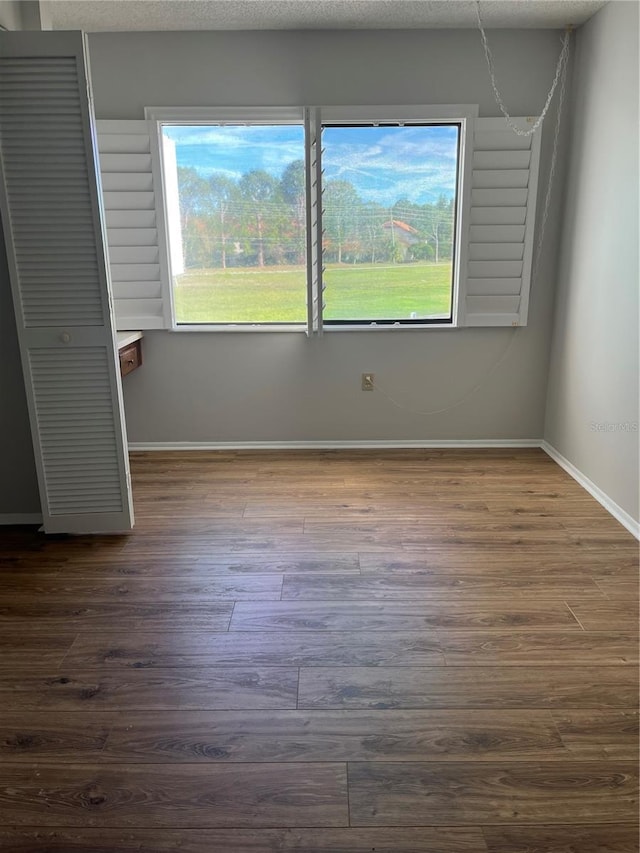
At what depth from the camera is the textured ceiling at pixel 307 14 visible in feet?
10.2

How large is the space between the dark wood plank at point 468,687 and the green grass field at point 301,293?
2.49m

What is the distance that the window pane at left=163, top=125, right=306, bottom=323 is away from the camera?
147 inches

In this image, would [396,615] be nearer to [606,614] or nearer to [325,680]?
[325,680]

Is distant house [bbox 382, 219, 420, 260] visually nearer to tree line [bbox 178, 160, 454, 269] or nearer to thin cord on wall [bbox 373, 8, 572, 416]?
tree line [bbox 178, 160, 454, 269]

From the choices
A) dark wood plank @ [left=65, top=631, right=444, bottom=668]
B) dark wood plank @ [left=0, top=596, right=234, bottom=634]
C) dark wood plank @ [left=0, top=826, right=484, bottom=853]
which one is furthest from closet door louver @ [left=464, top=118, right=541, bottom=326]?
dark wood plank @ [left=0, top=826, right=484, bottom=853]

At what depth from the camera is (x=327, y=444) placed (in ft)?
13.6

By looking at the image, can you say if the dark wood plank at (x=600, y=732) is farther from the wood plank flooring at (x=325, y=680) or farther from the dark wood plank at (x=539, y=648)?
the dark wood plank at (x=539, y=648)

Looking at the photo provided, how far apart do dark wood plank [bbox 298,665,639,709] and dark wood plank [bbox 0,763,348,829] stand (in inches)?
10.9

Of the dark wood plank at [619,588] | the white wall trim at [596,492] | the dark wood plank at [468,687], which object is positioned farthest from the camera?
the white wall trim at [596,492]

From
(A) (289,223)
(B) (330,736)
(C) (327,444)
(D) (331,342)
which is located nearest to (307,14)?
(A) (289,223)

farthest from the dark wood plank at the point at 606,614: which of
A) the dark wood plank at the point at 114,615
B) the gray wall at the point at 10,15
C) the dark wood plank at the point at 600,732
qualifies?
the gray wall at the point at 10,15

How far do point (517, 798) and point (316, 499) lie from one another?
6.35 ft

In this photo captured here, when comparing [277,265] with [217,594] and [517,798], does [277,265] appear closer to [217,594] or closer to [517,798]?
[217,594]

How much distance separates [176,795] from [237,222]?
3.19m
